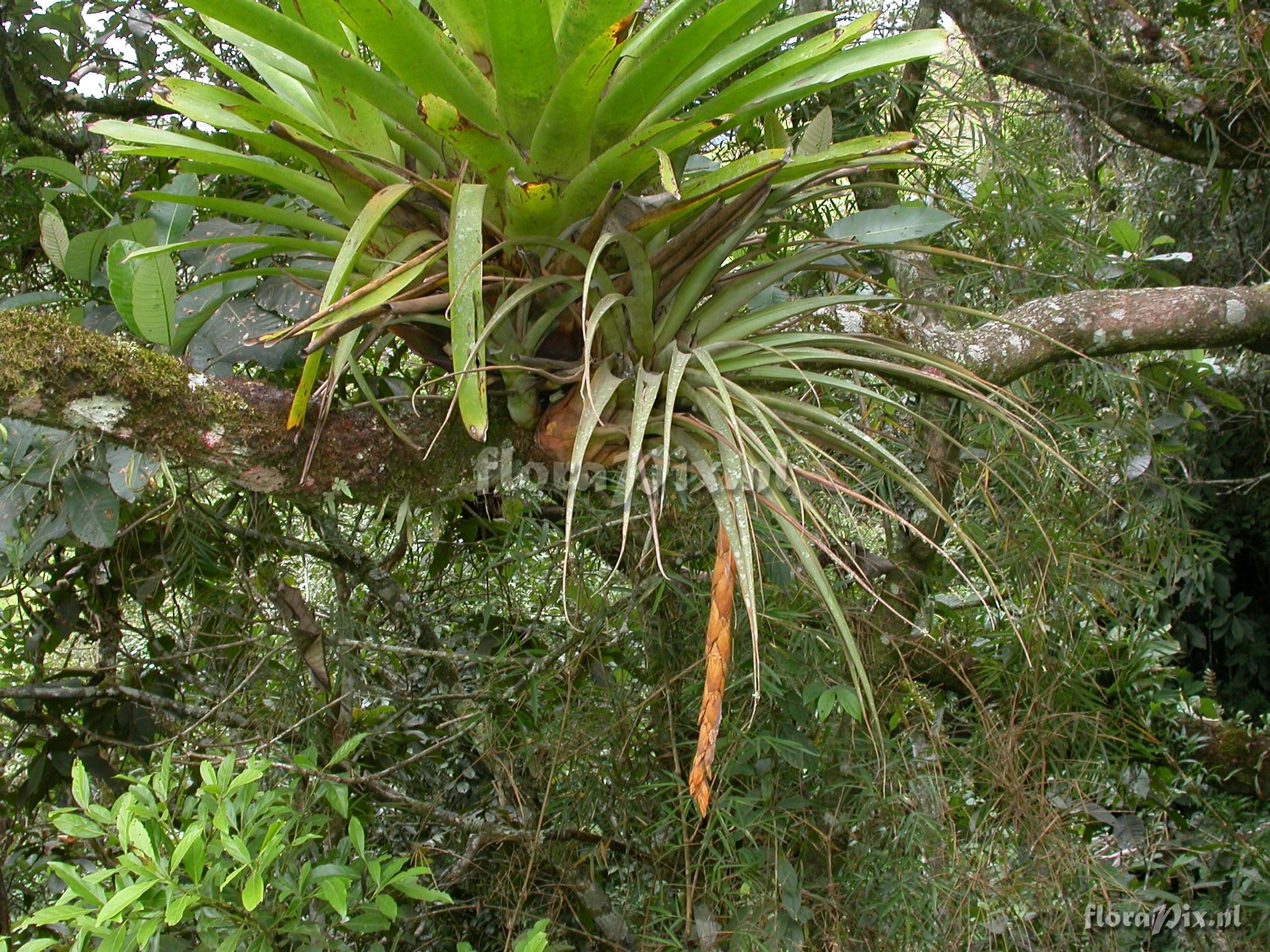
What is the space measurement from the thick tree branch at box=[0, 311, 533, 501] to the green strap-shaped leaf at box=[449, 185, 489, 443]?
232 mm

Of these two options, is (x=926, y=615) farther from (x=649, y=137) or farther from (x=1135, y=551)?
(x=649, y=137)

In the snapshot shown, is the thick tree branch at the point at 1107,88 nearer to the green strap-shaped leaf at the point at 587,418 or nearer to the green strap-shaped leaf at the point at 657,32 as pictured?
the green strap-shaped leaf at the point at 657,32

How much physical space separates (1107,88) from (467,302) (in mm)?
2021

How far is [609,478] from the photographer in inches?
57.2

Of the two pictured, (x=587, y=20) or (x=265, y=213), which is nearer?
(x=587, y=20)

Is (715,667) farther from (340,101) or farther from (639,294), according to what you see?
(340,101)

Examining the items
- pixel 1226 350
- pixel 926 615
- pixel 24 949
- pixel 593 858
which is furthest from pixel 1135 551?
pixel 24 949

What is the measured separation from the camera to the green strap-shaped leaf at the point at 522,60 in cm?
69

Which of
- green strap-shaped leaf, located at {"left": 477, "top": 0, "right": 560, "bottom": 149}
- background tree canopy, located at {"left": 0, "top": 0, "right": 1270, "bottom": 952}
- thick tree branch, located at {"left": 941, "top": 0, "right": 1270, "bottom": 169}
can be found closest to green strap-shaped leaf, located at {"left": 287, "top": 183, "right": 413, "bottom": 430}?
background tree canopy, located at {"left": 0, "top": 0, "right": 1270, "bottom": 952}

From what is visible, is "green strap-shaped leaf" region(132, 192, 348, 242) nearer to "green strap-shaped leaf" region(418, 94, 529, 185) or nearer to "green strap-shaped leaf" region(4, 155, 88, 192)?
"green strap-shaped leaf" region(418, 94, 529, 185)

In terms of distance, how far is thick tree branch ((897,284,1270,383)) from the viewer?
1312mm

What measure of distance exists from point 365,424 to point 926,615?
1089mm

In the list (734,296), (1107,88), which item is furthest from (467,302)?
(1107,88)

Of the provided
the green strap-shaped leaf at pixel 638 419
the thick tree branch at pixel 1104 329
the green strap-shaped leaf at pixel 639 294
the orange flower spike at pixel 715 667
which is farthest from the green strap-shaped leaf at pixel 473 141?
the thick tree branch at pixel 1104 329
